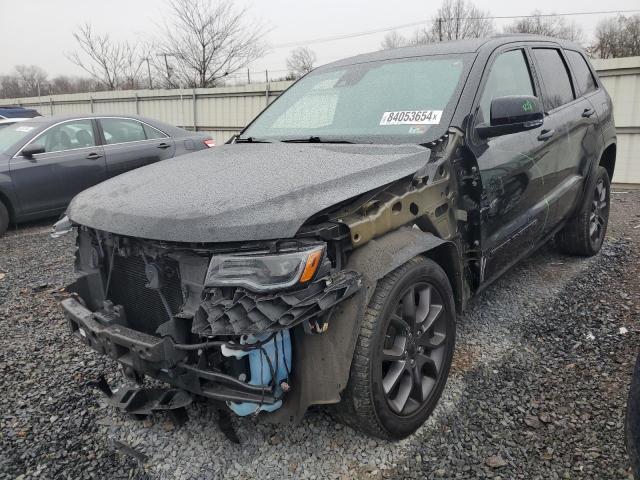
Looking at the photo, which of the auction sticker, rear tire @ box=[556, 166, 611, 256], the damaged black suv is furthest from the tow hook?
rear tire @ box=[556, 166, 611, 256]

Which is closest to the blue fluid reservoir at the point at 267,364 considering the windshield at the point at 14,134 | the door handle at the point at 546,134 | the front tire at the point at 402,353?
the front tire at the point at 402,353

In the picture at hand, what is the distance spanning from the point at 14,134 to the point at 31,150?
63 centimetres

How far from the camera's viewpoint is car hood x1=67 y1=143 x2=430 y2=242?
1.87m

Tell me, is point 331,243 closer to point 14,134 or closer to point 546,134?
point 546,134

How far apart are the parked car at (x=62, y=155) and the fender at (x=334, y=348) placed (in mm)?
5832

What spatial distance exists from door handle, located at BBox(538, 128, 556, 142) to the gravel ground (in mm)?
1232

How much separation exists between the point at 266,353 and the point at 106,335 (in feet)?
2.38

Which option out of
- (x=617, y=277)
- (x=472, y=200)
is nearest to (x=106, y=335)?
(x=472, y=200)

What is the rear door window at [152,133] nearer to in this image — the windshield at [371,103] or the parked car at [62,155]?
the parked car at [62,155]

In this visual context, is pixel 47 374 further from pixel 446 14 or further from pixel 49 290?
pixel 446 14

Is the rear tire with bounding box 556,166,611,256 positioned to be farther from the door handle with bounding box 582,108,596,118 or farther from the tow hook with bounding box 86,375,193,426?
the tow hook with bounding box 86,375,193,426

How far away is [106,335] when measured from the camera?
2105 millimetres

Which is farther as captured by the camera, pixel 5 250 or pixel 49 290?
pixel 5 250

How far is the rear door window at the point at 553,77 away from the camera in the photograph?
3.61 metres
